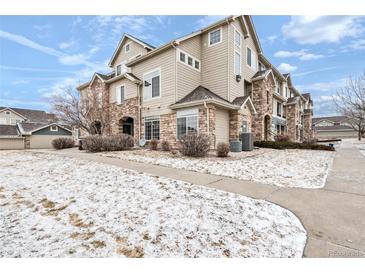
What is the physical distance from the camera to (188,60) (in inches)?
522

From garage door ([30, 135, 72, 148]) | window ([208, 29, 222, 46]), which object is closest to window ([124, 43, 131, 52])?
window ([208, 29, 222, 46])

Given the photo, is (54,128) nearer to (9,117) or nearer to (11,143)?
(11,143)

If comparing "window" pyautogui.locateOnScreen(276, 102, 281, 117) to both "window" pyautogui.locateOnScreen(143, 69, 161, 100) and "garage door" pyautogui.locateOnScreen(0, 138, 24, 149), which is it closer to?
"window" pyautogui.locateOnScreen(143, 69, 161, 100)

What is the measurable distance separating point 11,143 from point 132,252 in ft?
93.7

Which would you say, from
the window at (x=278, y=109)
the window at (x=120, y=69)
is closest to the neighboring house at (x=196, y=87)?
the window at (x=120, y=69)

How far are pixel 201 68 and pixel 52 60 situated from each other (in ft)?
31.6

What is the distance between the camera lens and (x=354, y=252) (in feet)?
6.81

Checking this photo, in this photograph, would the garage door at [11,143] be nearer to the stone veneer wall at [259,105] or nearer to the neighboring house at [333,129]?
the stone veneer wall at [259,105]

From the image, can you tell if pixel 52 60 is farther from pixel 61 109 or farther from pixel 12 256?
pixel 12 256

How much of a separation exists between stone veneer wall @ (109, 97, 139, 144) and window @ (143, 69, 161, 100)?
4.03 feet

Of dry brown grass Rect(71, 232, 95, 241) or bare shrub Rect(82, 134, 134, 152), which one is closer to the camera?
dry brown grass Rect(71, 232, 95, 241)

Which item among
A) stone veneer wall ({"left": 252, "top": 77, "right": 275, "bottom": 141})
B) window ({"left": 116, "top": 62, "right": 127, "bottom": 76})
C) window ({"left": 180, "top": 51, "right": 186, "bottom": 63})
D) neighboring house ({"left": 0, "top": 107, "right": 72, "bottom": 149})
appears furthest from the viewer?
neighboring house ({"left": 0, "top": 107, "right": 72, "bottom": 149})

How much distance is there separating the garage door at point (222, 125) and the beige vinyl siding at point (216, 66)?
1.46 m

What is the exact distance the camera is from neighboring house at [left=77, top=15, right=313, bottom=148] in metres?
12.2
